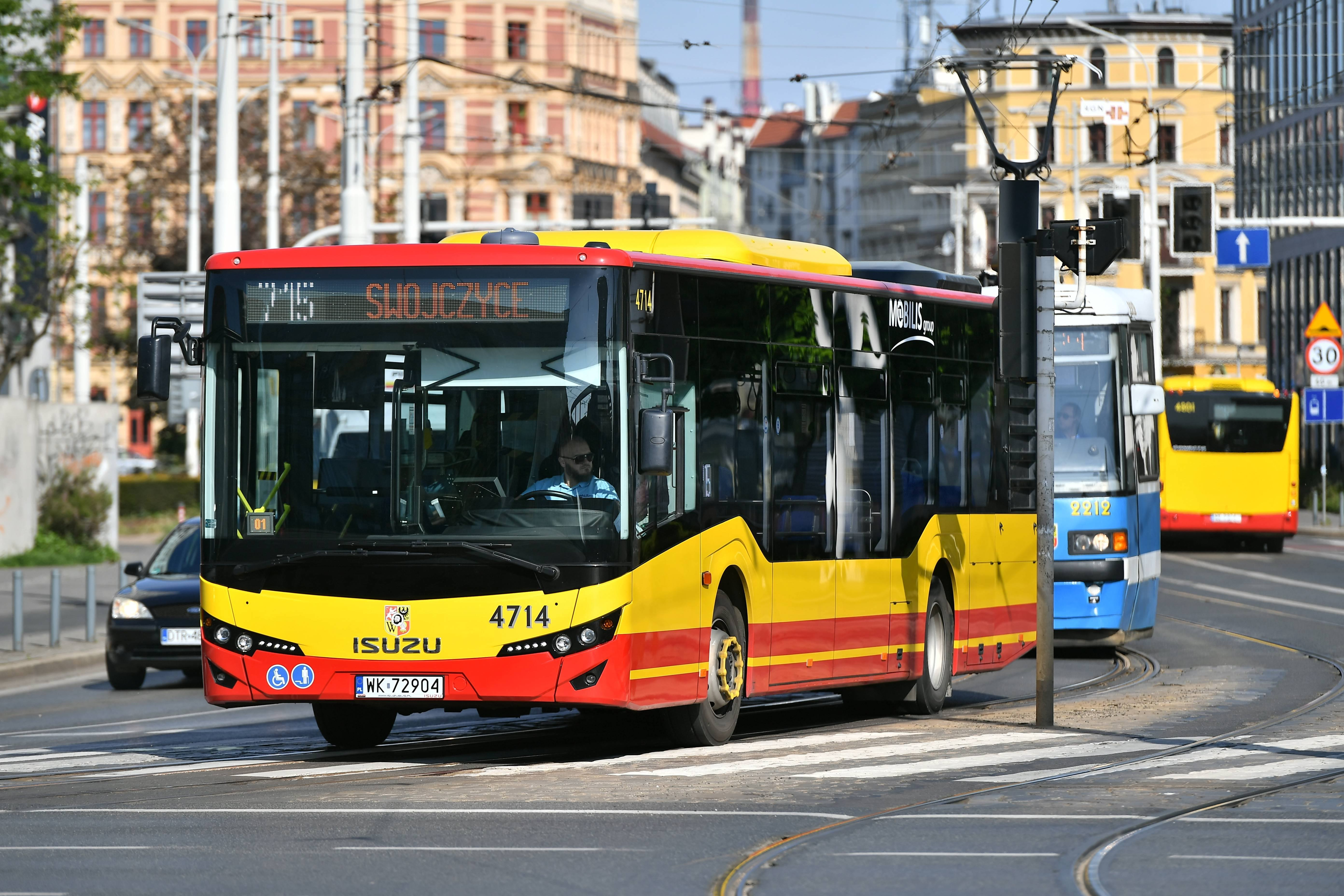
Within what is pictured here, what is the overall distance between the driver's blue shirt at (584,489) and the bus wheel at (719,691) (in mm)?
1310

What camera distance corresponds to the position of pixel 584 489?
42.0 ft

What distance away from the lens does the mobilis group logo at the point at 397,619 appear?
1284cm

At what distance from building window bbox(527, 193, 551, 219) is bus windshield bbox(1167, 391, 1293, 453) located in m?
64.7

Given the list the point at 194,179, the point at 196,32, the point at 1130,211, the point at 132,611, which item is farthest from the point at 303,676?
the point at 196,32

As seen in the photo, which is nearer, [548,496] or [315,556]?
[548,496]

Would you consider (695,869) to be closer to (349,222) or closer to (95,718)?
(95,718)

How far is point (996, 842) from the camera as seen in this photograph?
9938 mm

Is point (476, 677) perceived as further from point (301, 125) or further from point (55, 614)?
point (301, 125)

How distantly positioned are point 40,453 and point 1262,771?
104 ft

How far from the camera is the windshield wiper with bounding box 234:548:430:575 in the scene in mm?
12805

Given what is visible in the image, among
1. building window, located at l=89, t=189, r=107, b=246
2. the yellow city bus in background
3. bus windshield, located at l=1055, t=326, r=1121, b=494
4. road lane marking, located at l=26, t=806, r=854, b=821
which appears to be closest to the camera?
road lane marking, located at l=26, t=806, r=854, b=821

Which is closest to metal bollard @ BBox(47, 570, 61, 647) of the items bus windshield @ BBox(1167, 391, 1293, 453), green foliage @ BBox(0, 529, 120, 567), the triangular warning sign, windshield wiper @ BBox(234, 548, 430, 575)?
windshield wiper @ BBox(234, 548, 430, 575)

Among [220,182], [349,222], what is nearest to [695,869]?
[220,182]

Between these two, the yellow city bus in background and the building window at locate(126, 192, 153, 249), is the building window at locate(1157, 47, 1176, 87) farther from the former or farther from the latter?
the yellow city bus in background
